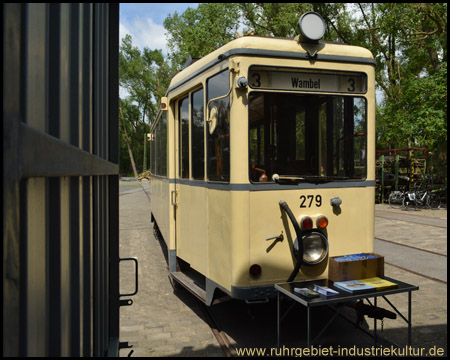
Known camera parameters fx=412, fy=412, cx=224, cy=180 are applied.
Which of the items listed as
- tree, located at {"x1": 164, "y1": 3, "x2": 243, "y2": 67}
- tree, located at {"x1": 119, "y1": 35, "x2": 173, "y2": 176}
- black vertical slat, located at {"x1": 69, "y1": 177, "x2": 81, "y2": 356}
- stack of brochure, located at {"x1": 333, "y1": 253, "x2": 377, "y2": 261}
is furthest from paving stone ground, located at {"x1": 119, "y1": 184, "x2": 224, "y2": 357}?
tree, located at {"x1": 119, "y1": 35, "x2": 173, "y2": 176}

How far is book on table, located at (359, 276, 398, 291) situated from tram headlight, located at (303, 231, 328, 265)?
0.45 m

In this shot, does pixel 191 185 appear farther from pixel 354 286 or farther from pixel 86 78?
pixel 86 78

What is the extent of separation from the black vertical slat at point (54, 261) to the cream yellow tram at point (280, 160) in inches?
105

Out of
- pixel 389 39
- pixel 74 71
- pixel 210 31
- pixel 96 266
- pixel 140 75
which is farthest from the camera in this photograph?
pixel 140 75

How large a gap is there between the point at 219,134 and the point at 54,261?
3.14 metres

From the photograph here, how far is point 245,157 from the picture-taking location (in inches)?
157

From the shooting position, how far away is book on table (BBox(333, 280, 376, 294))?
141 inches

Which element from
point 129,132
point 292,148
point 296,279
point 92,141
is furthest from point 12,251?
point 129,132

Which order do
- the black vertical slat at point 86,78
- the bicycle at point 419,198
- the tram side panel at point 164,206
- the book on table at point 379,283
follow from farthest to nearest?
1. the bicycle at point 419,198
2. the tram side panel at point 164,206
3. the book on table at point 379,283
4. the black vertical slat at point 86,78

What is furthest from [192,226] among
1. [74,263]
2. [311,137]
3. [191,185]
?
[74,263]

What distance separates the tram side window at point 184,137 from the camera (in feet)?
17.4

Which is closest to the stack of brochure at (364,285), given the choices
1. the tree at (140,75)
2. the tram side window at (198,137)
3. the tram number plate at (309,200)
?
the tram number plate at (309,200)

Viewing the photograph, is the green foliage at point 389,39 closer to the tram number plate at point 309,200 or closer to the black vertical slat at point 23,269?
the tram number plate at point 309,200

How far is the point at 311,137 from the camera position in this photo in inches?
180
